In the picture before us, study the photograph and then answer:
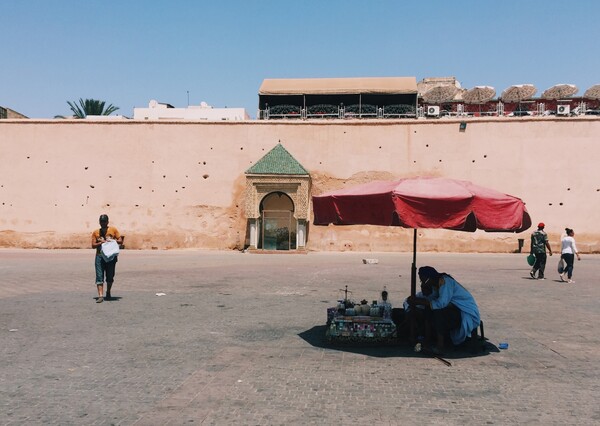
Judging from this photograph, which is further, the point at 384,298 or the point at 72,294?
the point at 72,294

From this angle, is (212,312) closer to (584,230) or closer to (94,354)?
(94,354)

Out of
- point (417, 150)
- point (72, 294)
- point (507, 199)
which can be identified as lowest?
point (72, 294)

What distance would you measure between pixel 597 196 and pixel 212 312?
25.8 meters

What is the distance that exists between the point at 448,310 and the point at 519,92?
3931 centimetres

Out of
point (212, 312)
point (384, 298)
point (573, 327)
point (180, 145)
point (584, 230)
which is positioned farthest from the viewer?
point (180, 145)

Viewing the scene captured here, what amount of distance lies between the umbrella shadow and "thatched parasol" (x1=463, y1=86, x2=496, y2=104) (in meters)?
37.5

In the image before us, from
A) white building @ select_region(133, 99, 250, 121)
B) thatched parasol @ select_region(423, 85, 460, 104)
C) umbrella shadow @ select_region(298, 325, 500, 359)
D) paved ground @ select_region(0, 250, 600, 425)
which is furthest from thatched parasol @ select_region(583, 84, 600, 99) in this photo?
umbrella shadow @ select_region(298, 325, 500, 359)

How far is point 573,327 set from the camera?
8609 mm

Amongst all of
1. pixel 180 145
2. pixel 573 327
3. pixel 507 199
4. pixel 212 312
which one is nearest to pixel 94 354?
pixel 212 312

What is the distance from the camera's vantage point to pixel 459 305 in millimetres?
6977

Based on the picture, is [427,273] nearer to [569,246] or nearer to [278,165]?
[569,246]

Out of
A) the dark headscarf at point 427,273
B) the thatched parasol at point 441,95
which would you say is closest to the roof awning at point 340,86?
the thatched parasol at point 441,95

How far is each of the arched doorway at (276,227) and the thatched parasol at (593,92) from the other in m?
26.9

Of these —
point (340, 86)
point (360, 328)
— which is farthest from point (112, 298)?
point (340, 86)
